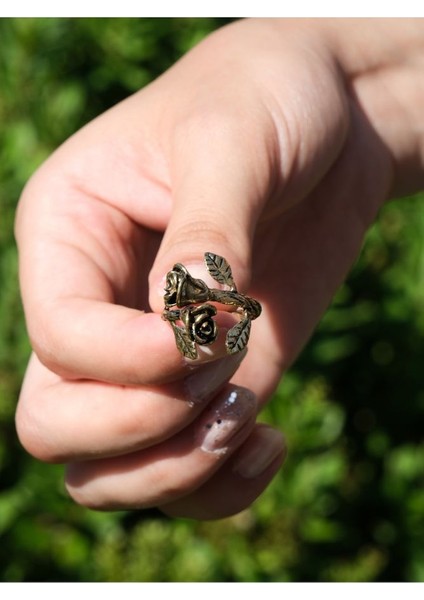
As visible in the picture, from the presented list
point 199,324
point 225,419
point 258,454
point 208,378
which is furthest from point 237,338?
point 258,454

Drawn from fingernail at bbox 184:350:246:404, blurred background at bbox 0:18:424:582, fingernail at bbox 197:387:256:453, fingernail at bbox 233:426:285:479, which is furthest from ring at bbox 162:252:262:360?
blurred background at bbox 0:18:424:582

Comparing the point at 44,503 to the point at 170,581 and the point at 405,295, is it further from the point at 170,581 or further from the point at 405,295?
the point at 405,295

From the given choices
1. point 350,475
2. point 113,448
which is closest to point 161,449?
point 113,448

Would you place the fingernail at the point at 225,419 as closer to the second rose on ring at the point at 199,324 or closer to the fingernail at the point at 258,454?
the fingernail at the point at 258,454

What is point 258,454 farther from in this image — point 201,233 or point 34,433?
point 201,233

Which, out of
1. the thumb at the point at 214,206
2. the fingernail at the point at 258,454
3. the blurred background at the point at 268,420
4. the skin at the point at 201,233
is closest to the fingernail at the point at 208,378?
the skin at the point at 201,233

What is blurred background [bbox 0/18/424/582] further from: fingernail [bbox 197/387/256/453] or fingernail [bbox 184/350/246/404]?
fingernail [bbox 184/350/246/404]
